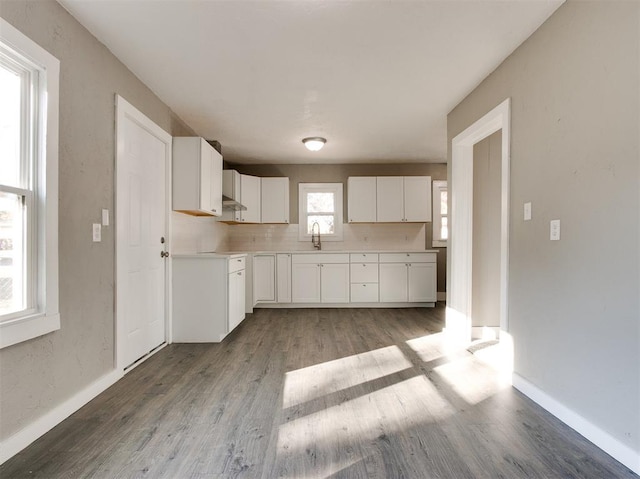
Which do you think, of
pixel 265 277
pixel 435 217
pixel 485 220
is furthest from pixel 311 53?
pixel 435 217

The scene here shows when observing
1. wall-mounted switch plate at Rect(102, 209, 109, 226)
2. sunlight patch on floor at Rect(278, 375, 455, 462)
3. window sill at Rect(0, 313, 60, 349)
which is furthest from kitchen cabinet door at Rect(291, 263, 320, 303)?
window sill at Rect(0, 313, 60, 349)

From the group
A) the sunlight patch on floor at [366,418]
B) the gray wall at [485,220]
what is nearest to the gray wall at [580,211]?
the sunlight patch on floor at [366,418]

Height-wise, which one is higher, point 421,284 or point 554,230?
point 554,230

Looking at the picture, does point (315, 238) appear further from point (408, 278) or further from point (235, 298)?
point (235, 298)

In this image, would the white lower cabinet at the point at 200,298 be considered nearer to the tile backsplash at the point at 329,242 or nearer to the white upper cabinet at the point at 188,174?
the white upper cabinet at the point at 188,174

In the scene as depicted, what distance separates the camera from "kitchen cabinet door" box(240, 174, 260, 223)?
5.53 metres

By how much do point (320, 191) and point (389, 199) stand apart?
1.19 meters

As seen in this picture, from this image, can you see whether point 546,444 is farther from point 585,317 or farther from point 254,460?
point 254,460

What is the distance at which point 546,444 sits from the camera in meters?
1.71

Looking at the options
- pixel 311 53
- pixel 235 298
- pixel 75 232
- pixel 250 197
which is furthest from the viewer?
pixel 250 197

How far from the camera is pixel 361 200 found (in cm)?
572

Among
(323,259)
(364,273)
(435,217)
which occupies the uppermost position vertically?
(435,217)

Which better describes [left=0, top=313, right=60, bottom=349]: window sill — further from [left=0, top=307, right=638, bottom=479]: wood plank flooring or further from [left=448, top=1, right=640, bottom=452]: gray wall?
[left=448, top=1, right=640, bottom=452]: gray wall

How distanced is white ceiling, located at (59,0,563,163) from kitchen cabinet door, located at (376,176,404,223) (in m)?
1.68
